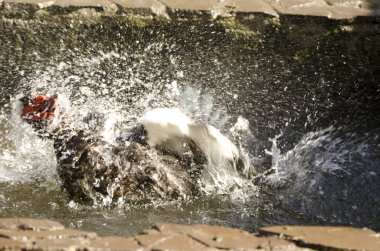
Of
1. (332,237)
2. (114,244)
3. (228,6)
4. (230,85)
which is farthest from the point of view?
(230,85)

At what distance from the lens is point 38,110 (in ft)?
11.9

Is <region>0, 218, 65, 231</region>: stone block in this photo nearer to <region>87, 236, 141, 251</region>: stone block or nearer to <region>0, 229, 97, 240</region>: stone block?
<region>0, 229, 97, 240</region>: stone block

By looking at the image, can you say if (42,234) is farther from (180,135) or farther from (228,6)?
(228,6)

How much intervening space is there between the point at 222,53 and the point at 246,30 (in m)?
0.25

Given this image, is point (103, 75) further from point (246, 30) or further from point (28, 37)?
point (246, 30)

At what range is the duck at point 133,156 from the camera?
362cm

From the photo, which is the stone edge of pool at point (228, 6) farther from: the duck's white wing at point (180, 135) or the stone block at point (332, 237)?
the stone block at point (332, 237)

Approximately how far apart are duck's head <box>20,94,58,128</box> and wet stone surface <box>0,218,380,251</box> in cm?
115

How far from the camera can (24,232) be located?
2.48 meters

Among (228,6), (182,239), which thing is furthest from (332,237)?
(228,6)

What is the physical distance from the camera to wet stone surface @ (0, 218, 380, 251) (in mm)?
2402

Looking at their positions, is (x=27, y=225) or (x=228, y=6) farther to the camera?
(x=228, y=6)

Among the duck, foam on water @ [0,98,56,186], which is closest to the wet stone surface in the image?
the duck

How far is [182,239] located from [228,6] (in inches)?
100
